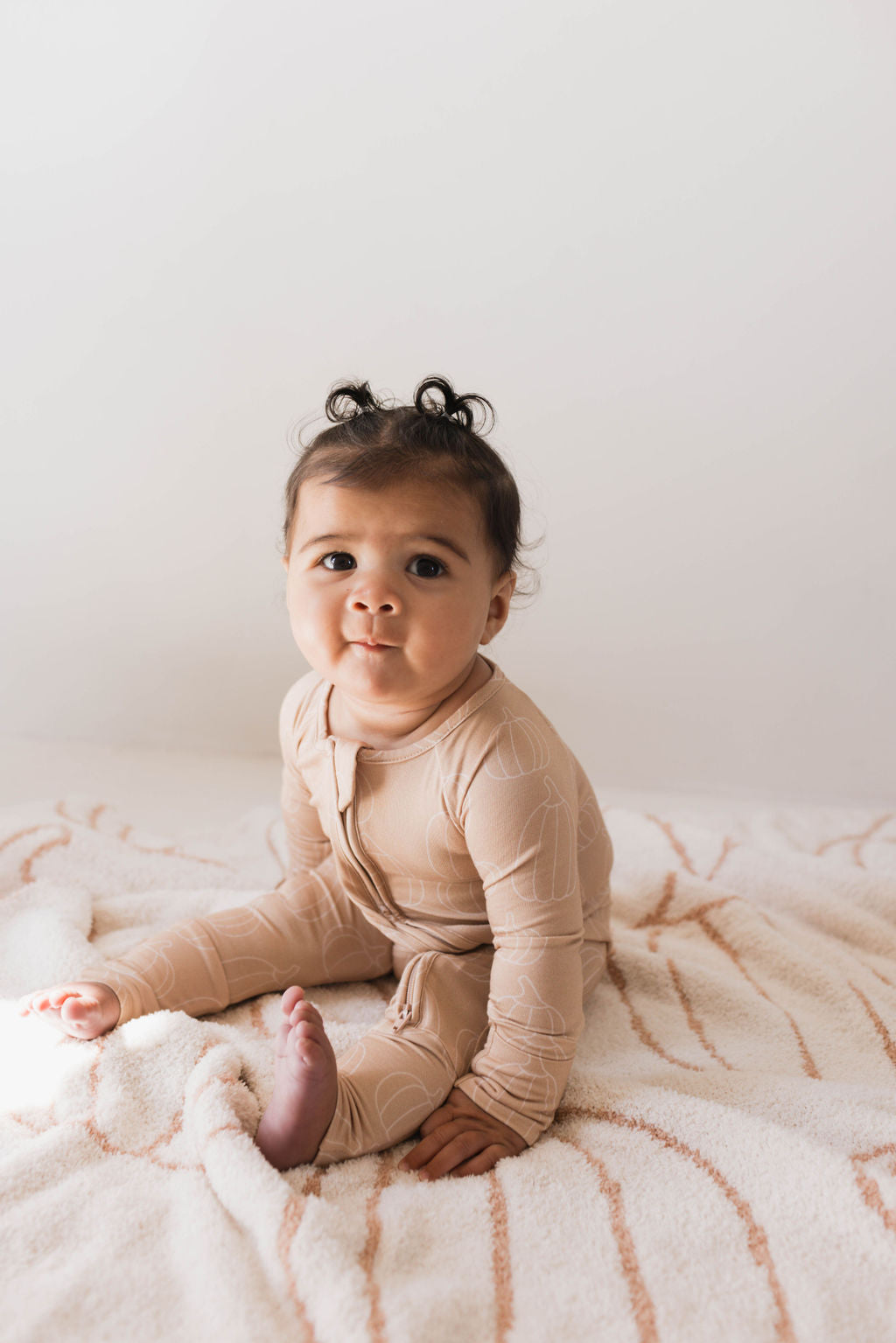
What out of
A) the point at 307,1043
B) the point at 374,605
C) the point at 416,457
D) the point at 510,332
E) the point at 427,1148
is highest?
the point at 510,332

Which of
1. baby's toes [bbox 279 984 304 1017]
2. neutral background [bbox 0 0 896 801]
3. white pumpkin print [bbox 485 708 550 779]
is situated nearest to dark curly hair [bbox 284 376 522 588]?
white pumpkin print [bbox 485 708 550 779]

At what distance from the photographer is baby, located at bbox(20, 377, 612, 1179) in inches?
35.6

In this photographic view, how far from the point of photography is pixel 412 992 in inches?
39.4

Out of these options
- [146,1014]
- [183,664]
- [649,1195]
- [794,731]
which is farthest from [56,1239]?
[794,731]

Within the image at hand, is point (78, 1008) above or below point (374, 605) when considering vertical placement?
below

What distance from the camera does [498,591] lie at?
1.05 metres

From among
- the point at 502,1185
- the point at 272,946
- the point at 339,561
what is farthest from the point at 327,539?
the point at 502,1185

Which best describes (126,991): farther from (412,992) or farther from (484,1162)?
(484,1162)

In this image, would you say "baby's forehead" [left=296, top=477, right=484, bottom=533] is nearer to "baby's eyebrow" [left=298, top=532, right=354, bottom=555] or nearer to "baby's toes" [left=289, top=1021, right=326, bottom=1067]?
"baby's eyebrow" [left=298, top=532, right=354, bottom=555]

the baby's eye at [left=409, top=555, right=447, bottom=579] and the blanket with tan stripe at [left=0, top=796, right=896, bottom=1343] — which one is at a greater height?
the baby's eye at [left=409, top=555, right=447, bottom=579]

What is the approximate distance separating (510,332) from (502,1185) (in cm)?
129

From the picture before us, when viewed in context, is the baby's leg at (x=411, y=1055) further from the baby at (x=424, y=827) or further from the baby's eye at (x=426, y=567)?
the baby's eye at (x=426, y=567)

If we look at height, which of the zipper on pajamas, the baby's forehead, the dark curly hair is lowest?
the zipper on pajamas

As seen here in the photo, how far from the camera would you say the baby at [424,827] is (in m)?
0.91
